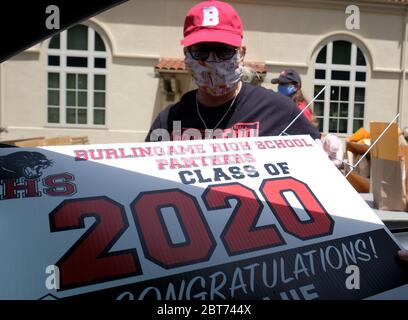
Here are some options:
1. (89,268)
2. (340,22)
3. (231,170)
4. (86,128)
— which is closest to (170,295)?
(89,268)

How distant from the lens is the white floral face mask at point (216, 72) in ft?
4.93

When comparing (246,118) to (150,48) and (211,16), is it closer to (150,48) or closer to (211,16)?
(211,16)

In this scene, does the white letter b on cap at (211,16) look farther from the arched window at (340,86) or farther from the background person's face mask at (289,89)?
the arched window at (340,86)

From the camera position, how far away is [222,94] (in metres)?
1.57

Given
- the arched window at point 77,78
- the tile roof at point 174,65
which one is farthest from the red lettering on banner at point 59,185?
the arched window at point 77,78

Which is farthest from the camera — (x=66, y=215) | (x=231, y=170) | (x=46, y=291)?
(x=231, y=170)

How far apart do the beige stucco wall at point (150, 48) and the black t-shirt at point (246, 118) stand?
8.34 m

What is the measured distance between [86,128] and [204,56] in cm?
906

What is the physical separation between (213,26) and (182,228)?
79 cm

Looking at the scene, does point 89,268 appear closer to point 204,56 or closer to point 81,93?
point 204,56

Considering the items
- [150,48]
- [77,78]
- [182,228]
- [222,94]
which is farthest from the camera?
[77,78]

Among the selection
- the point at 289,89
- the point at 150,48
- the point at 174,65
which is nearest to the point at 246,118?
the point at 289,89

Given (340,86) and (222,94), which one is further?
(340,86)

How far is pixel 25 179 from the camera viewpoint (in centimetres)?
96
